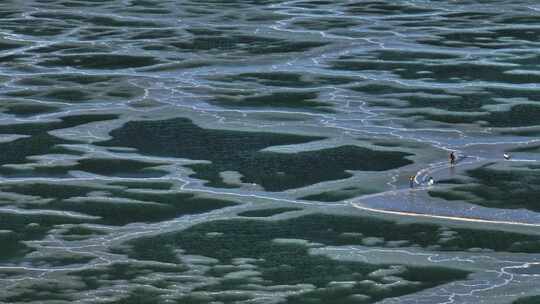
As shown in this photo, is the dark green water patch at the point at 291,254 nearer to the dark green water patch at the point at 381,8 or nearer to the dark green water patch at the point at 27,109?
the dark green water patch at the point at 27,109

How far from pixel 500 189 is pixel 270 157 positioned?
557cm

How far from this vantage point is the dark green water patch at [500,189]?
30.0 m

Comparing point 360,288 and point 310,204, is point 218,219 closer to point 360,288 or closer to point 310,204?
point 310,204

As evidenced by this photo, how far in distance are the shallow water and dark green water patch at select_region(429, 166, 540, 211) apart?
60mm

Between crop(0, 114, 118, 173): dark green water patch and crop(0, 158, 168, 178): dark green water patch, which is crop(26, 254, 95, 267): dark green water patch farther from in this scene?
crop(0, 114, 118, 173): dark green water patch

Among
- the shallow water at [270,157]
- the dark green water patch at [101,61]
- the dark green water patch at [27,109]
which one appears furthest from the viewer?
the dark green water patch at [101,61]

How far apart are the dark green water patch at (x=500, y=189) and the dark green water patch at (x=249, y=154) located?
7.06 ft

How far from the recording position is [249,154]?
3438 centimetres

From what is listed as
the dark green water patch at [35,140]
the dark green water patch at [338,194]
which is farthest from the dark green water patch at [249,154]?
the dark green water patch at [35,140]

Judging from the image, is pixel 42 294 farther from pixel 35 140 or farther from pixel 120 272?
pixel 35 140

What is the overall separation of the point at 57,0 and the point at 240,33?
38.6 ft

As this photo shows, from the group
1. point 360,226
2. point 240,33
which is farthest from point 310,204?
point 240,33

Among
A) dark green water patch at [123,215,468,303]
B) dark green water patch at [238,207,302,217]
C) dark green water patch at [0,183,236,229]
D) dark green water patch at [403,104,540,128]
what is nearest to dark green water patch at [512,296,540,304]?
dark green water patch at [123,215,468,303]

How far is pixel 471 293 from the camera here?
24938mm
